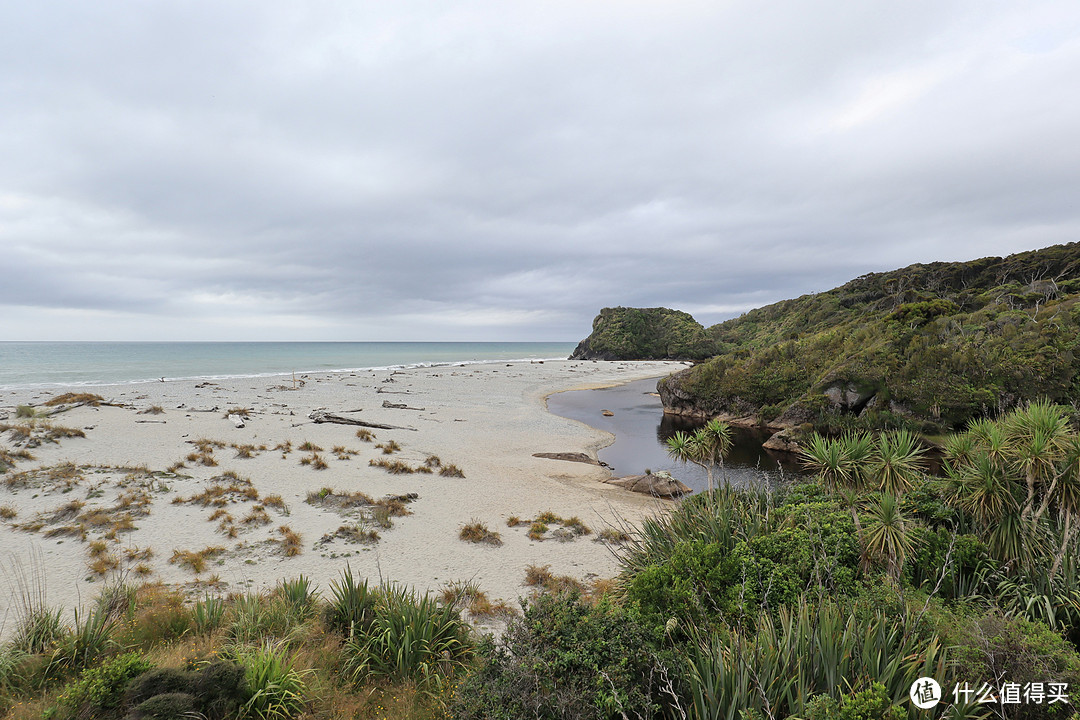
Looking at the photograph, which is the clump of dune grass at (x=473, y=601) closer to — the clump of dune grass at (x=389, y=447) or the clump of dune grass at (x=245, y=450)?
the clump of dune grass at (x=389, y=447)

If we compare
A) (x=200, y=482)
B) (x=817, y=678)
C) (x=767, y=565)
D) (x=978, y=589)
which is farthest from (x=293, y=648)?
(x=200, y=482)

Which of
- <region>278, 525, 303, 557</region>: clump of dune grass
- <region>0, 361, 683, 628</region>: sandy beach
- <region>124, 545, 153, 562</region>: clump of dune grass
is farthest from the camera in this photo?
<region>278, 525, 303, 557</region>: clump of dune grass

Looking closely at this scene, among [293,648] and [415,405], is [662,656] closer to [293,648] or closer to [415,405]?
[293,648]

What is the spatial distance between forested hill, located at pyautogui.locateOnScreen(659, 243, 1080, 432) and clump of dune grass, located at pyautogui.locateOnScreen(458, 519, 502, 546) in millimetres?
24374

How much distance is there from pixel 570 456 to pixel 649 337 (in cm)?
11565

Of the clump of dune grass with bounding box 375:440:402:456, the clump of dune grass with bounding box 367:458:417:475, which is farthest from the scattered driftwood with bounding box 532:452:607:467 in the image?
the clump of dune grass with bounding box 375:440:402:456

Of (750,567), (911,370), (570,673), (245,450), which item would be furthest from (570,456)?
(911,370)

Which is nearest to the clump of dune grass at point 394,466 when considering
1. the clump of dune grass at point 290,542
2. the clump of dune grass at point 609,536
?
the clump of dune grass at point 290,542

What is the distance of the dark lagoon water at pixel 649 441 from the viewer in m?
22.1

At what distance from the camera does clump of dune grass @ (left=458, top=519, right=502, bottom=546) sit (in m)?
13.0

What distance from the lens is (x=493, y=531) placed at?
547 inches

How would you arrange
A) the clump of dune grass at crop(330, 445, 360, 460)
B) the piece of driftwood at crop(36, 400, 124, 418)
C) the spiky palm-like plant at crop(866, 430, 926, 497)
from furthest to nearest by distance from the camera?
the piece of driftwood at crop(36, 400, 124, 418) → the clump of dune grass at crop(330, 445, 360, 460) → the spiky palm-like plant at crop(866, 430, 926, 497)

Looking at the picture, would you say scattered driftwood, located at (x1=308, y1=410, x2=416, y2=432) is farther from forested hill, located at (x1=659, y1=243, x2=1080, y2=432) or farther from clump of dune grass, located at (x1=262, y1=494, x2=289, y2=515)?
forested hill, located at (x1=659, y1=243, x2=1080, y2=432)

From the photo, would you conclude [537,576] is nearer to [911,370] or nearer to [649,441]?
[649,441]
